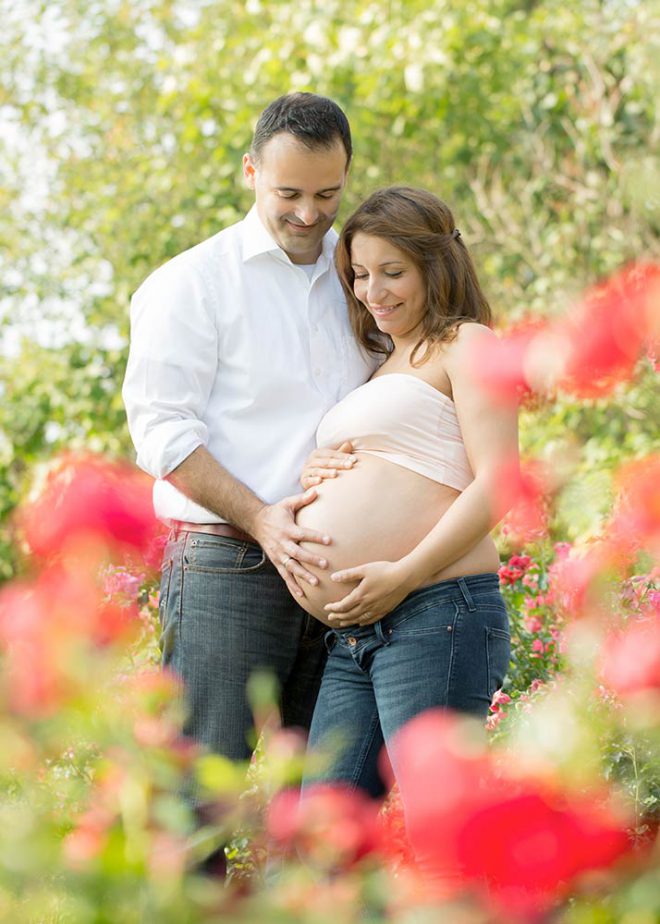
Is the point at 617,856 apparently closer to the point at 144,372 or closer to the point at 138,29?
the point at 144,372

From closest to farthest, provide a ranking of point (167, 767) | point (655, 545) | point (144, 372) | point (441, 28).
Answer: point (167, 767)
point (655, 545)
point (144, 372)
point (441, 28)

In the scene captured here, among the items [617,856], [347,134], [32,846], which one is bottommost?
[617,856]

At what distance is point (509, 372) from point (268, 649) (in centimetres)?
73

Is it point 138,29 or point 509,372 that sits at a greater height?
point 138,29

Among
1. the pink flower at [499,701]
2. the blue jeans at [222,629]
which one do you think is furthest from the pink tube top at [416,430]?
the pink flower at [499,701]

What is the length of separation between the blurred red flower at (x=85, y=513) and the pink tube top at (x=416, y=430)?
0.82m

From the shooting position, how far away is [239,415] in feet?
7.57

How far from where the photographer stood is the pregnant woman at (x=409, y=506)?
2.13 metres

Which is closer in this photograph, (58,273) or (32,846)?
(32,846)

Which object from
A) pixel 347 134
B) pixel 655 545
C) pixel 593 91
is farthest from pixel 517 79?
pixel 655 545

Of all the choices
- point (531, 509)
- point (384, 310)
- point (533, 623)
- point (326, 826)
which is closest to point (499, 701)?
point (533, 623)

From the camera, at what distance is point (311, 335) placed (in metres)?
2.37

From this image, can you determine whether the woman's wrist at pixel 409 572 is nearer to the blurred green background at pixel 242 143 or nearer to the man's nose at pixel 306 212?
the man's nose at pixel 306 212

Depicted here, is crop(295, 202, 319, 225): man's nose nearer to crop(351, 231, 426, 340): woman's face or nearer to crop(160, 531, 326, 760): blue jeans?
crop(351, 231, 426, 340): woman's face
